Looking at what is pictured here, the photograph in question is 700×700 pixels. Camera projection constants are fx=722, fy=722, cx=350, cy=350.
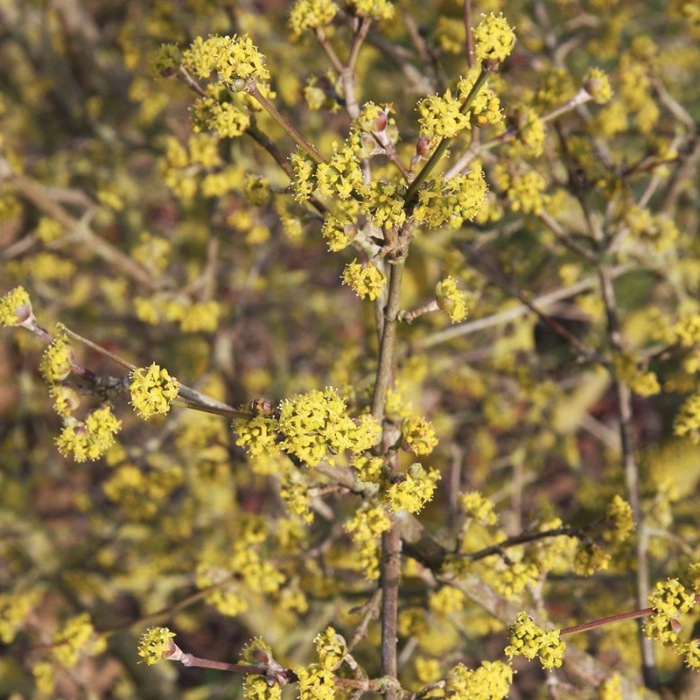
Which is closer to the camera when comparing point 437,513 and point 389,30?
point 389,30

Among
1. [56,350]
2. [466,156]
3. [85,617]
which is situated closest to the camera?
[56,350]

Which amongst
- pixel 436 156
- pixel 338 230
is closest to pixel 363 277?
pixel 338 230

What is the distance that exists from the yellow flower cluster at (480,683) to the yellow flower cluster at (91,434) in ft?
4.48

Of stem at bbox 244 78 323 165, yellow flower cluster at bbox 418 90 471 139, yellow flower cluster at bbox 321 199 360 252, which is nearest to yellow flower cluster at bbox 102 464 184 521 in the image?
yellow flower cluster at bbox 321 199 360 252

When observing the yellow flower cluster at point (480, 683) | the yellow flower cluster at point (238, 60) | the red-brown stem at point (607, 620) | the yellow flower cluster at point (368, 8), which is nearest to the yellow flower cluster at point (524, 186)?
the yellow flower cluster at point (368, 8)

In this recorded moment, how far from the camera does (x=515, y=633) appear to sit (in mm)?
2229

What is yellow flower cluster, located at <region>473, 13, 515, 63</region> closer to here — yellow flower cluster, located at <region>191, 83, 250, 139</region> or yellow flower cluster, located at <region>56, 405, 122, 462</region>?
yellow flower cluster, located at <region>191, 83, 250, 139</region>

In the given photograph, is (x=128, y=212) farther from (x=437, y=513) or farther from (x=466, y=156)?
(x=466, y=156)

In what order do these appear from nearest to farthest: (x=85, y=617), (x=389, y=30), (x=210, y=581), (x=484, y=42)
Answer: (x=484, y=42) < (x=210, y=581) < (x=85, y=617) < (x=389, y=30)

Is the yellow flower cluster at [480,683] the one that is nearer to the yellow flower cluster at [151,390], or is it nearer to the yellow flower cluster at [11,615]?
the yellow flower cluster at [151,390]

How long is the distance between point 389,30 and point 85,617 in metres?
3.69

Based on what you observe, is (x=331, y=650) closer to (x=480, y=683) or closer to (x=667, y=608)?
(x=480, y=683)

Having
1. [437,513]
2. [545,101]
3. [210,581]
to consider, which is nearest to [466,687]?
[210,581]

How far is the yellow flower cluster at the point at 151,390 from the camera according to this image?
7.23ft
